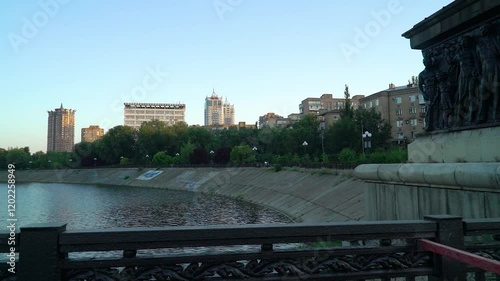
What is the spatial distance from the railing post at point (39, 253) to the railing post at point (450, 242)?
354 centimetres

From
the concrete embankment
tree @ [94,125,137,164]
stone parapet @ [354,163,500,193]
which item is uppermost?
tree @ [94,125,137,164]

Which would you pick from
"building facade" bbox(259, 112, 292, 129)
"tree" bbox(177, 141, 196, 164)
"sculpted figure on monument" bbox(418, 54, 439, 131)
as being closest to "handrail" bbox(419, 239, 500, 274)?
"sculpted figure on monument" bbox(418, 54, 439, 131)

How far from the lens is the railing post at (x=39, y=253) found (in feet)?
10.2

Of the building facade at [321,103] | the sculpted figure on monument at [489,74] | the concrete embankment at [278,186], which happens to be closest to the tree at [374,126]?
the concrete embankment at [278,186]

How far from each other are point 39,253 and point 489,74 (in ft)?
24.3

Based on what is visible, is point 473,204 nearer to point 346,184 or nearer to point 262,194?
point 346,184

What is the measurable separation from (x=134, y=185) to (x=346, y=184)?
50.3 m

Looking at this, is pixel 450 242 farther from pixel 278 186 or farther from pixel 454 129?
pixel 278 186

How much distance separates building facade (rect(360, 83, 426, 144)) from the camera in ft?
228

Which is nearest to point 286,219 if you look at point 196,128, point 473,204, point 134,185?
point 473,204

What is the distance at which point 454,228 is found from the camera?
368 cm

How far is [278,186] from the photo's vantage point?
37.4 m

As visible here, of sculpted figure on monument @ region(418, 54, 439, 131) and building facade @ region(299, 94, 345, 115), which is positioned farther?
building facade @ region(299, 94, 345, 115)

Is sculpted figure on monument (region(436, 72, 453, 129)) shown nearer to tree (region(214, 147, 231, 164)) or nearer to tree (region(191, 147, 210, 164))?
tree (region(214, 147, 231, 164))
